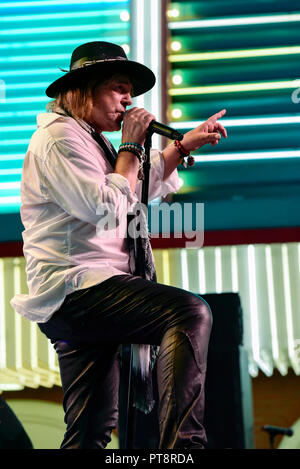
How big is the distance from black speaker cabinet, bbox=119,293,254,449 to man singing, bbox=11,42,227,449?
2.54ft

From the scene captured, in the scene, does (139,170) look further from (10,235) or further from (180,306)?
(10,235)

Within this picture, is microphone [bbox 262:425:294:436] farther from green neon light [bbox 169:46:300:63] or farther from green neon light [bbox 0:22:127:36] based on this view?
green neon light [bbox 0:22:127:36]

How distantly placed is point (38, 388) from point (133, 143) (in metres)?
2.03

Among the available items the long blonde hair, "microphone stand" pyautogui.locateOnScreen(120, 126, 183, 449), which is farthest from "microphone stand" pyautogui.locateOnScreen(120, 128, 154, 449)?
the long blonde hair

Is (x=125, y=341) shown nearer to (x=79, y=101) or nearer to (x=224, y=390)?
(x=79, y=101)

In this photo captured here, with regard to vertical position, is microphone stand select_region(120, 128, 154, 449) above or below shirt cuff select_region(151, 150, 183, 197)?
below

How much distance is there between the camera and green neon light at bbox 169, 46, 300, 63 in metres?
3.91

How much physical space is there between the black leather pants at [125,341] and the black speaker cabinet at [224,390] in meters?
0.76

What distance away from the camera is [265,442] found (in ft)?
11.0

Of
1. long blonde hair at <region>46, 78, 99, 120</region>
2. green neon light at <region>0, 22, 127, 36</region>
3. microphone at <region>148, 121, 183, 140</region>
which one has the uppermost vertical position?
green neon light at <region>0, 22, 127, 36</region>

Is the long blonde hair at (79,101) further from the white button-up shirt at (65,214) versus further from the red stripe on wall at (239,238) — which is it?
the red stripe on wall at (239,238)

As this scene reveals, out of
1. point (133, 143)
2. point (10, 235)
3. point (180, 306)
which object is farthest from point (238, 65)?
point (180, 306)

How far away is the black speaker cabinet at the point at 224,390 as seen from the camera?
2635 mm

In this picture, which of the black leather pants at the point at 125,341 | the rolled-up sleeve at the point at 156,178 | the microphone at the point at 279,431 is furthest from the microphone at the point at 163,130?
the microphone at the point at 279,431
